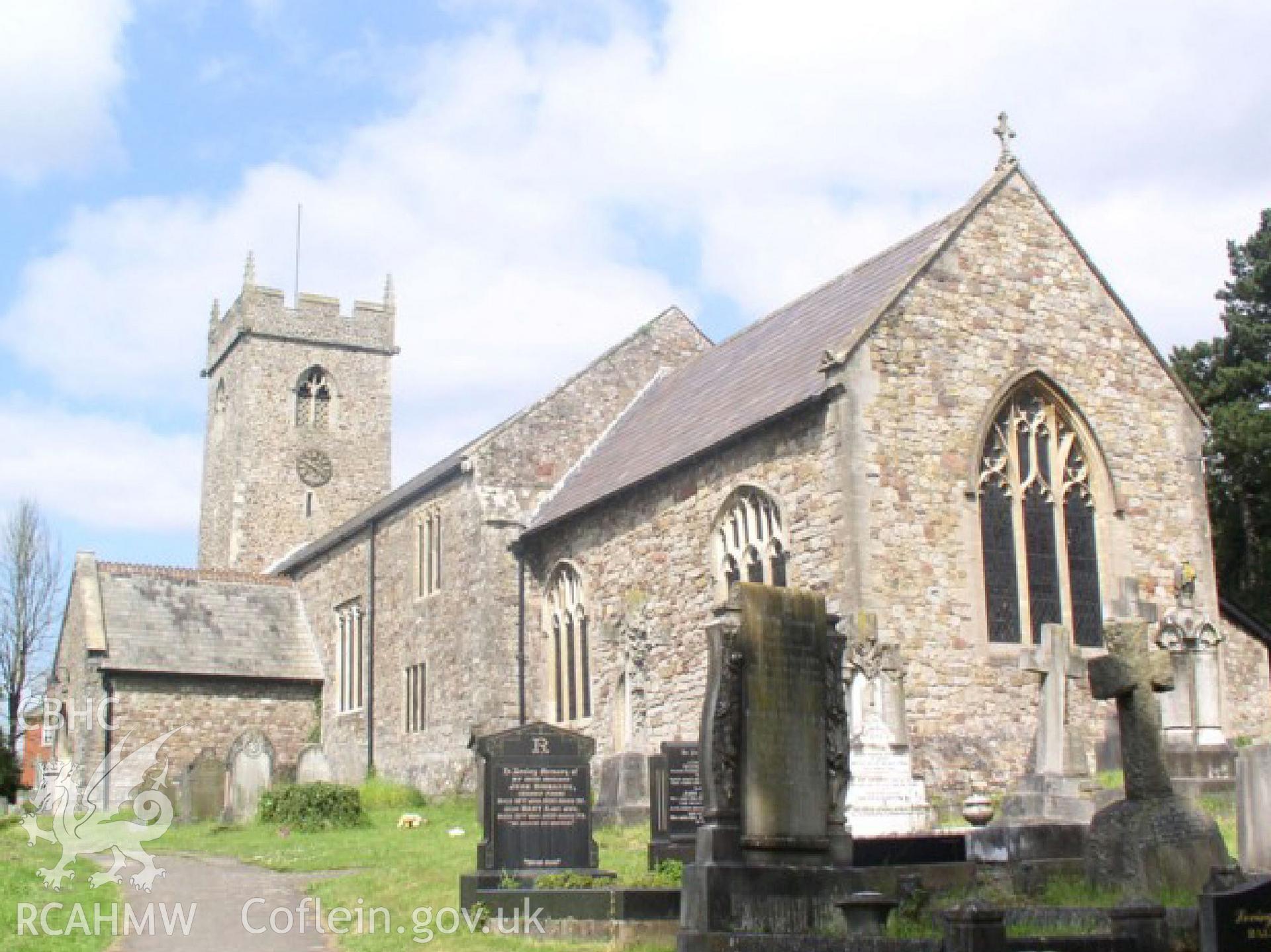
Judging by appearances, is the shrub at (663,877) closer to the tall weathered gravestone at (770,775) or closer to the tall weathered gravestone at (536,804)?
the tall weathered gravestone at (536,804)

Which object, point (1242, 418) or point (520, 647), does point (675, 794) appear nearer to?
point (520, 647)

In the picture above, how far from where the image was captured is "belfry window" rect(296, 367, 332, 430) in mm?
51594

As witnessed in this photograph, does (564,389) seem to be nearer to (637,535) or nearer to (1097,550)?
(637,535)

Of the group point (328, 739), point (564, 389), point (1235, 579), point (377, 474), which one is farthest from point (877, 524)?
point (377, 474)

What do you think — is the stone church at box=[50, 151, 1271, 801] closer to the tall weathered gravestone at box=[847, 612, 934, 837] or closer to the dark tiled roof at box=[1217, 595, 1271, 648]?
the dark tiled roof at box=[1217, 595, 1271, 648]

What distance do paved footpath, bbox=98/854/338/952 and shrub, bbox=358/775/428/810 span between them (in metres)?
7.94

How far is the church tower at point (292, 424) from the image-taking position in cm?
5022

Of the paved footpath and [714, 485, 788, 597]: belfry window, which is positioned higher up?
[714, 485, 788, 597]: belfry window

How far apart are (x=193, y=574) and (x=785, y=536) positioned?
22913 mm

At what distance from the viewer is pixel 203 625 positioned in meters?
37.6

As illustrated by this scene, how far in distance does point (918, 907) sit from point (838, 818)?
898 millimetres

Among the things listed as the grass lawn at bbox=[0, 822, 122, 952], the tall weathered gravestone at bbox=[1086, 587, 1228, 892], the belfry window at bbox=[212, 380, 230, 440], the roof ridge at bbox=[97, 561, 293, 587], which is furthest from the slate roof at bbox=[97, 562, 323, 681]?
the tall weathered gravestone at bbox=[1086, 587, 1228, 892]

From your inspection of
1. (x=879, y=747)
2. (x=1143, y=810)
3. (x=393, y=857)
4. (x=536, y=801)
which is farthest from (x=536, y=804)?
(x=1143, y=810)

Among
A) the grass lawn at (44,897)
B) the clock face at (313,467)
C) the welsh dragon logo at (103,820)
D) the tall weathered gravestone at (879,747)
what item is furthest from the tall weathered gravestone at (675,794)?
the clock face at (313,467)
